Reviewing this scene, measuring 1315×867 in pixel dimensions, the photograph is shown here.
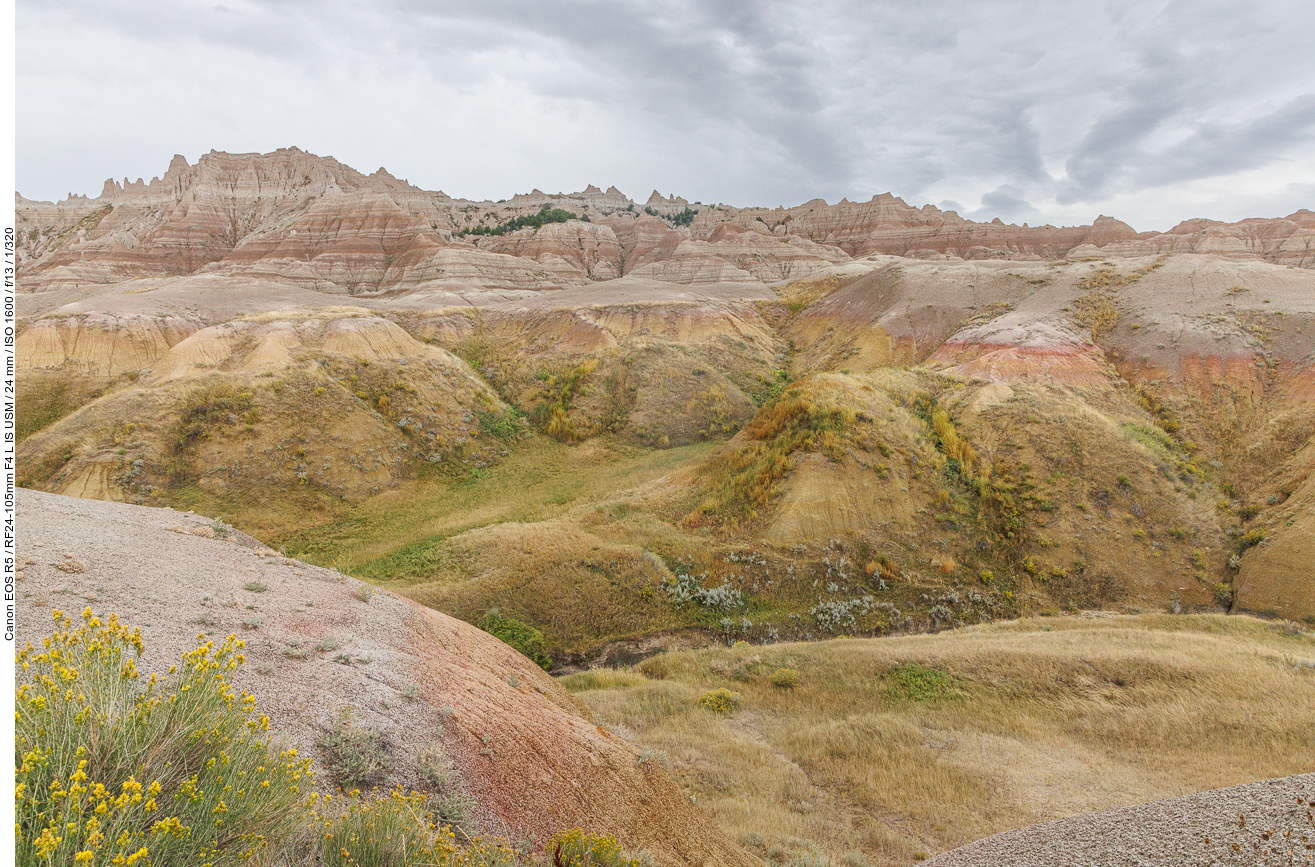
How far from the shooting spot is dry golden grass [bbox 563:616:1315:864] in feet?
26.5

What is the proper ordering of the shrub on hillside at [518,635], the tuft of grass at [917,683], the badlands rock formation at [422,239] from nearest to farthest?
the tuft of grass at [917,683] → the shrub on hillside at [518,635] → the badlands rock formation at [422,239]

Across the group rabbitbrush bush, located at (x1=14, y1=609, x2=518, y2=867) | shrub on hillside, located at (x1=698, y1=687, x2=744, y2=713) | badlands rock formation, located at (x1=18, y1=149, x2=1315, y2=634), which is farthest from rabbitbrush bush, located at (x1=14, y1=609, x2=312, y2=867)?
badlands rock formation, located at (x1=18, y1=149, x2=1315, y2=634)

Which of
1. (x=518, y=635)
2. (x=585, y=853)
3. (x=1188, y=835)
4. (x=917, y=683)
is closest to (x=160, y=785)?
(x=585, y=853)

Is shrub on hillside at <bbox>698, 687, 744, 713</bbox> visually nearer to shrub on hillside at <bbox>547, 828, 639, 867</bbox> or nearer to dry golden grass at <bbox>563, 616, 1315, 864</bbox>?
dry golden grass at <bbox>563, 616, 1315, 864</bbox>

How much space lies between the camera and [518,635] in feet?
48.5

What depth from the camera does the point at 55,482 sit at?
21.6 metres

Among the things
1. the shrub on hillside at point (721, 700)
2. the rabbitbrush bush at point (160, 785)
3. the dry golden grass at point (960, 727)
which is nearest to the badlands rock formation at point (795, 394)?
the dry golden grass at point (960, 727)

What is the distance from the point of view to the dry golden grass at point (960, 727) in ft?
→ 26.5

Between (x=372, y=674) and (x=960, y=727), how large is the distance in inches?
406

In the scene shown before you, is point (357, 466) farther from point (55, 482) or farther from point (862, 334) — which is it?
point (862, 334)

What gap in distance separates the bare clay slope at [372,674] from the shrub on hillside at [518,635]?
191 inches

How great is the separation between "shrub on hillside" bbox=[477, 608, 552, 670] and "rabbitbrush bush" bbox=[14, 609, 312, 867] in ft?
36.3

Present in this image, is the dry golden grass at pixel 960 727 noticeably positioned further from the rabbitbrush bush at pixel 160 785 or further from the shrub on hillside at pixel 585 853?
the rabbitbrush bush at pixel 160 785

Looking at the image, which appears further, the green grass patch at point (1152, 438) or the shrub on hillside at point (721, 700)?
the green grass patch at point (1152, 438)
